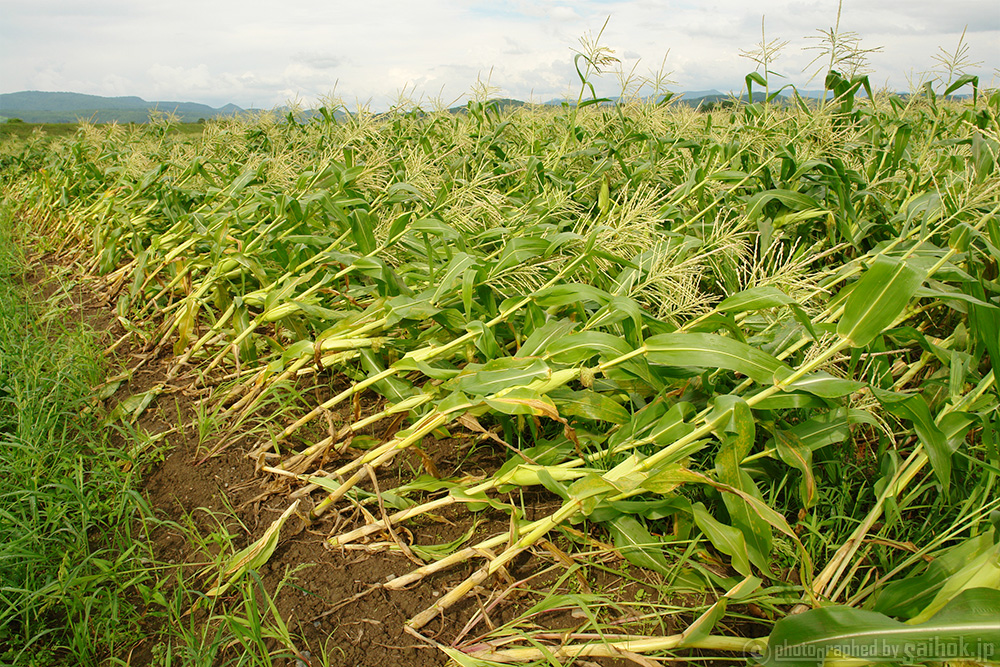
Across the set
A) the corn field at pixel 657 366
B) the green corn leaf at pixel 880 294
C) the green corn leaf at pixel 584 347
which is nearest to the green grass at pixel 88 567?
the corn field at pixel 657 366

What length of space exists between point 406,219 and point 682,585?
70.7 inches

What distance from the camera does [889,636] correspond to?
1.05 metres

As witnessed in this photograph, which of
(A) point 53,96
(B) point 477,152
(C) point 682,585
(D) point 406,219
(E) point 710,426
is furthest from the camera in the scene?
(A) point 53,96

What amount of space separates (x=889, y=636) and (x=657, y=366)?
2.77ft

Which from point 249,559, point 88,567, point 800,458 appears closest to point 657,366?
point 800,458

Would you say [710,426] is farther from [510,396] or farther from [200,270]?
[200,270]

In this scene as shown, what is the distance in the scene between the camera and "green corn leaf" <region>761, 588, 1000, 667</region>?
994 millimetres

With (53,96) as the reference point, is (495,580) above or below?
below

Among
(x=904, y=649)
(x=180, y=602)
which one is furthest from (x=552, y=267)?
(x=180, y=602)

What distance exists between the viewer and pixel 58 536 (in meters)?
1.76

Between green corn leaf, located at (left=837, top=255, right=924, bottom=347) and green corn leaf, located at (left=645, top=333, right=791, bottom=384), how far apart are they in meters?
0.20

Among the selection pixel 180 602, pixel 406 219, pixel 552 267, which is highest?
pixel 406 219

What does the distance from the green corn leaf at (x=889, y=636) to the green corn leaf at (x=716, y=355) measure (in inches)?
21.9

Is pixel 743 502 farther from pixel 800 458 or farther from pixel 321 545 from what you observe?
Result: pixel 321 545
